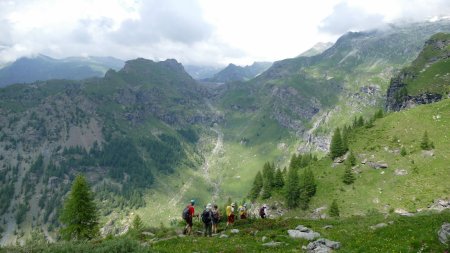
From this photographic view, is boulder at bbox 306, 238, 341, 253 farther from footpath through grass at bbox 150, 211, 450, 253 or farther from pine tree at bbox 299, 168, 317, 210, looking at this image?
pine tree at bbox 299, 168, 317, 210

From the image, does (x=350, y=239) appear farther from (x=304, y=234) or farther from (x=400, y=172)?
(x=400, y=172)

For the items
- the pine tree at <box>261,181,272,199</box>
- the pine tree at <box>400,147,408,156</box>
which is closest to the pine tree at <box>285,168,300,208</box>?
the pine tree at <box>261,181,272,199</box>

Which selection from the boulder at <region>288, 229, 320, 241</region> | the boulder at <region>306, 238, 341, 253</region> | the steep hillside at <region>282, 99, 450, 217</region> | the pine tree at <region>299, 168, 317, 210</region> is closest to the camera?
the boulder at <region>306, 238, 341, 253</region>

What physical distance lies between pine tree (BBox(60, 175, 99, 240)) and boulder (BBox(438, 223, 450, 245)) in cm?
6782

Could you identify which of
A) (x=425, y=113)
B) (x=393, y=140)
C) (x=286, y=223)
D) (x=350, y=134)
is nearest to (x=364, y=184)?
(x=393, y=140)

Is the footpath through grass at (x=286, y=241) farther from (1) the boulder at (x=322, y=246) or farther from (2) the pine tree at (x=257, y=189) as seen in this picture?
(2) the pine tree at (x=257, y=189)

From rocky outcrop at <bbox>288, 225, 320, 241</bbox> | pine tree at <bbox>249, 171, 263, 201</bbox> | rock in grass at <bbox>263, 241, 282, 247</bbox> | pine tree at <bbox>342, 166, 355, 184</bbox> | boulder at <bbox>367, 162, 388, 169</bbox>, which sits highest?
rock in grass at <bbox>263, 241, 282, 247</bbox>

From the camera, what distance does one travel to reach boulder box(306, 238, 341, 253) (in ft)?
95.8

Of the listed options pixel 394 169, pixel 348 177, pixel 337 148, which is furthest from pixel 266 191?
pixel 394 169

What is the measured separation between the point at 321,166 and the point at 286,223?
87267mm

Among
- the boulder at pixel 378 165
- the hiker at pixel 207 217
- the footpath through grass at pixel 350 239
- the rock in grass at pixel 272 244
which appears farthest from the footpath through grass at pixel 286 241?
the boulder at pixel 378 165

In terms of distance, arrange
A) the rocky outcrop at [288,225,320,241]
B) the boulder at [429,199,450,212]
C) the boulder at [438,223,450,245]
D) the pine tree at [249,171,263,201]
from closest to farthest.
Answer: the boulder at [438,223,450,245] → the rocky outcrop at [288,225,320,241] → the boulder at [429,199,450,212] → the pine tree at [249,171,263,201]

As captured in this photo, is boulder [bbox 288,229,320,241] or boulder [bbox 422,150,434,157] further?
boulder [bbox 422,150,434,157]

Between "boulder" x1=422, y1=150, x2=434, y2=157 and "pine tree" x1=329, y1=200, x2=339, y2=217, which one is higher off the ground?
"boulder" x1=422, y1=150, x2=434, y2=157
